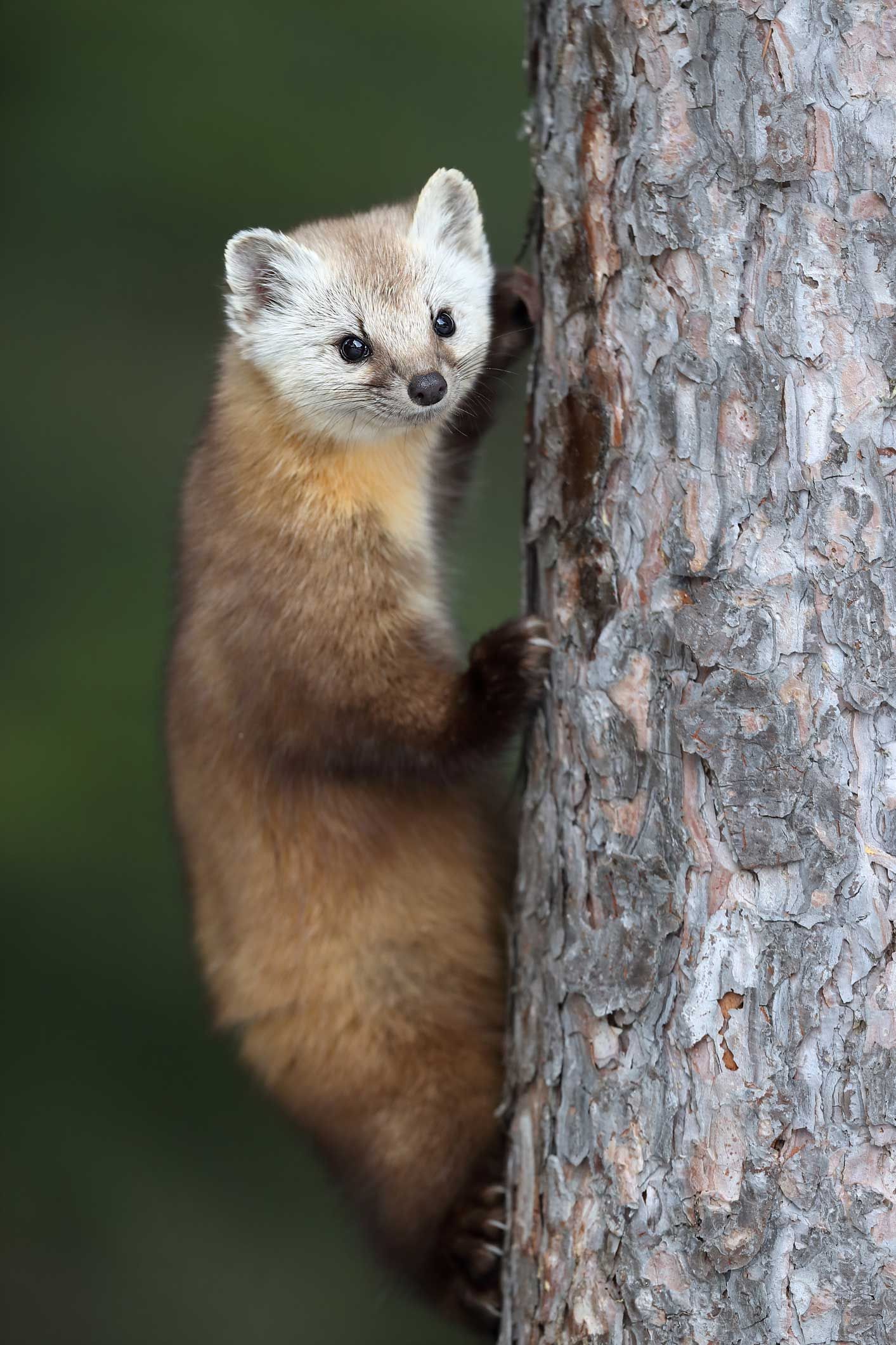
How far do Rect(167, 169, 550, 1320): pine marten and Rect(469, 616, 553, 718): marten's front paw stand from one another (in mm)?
16

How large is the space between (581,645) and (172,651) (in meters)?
1.10

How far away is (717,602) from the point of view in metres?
2.34

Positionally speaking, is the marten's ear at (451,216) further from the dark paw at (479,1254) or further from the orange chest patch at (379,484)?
the dark paw at (479,1254)

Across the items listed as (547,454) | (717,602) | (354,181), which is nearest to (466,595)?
(354,181)

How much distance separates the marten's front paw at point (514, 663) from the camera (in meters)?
2.73

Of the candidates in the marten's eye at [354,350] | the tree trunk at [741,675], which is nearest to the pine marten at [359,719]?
the marten's eye at [354,350]

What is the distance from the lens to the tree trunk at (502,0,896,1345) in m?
2.24

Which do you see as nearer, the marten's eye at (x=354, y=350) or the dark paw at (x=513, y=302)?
the marten's eye at (x=354, y=350)

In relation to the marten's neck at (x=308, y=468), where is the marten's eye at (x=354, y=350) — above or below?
above

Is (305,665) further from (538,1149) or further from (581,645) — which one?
(538,1149)

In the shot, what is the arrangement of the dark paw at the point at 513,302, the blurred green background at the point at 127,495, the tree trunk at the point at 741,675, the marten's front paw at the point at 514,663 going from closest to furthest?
the tree trunk at the point at 741,675, the marten's front paw at the point at 514,663, the dark paw at the point at 513,302, the blurred green background at the point at 127,495

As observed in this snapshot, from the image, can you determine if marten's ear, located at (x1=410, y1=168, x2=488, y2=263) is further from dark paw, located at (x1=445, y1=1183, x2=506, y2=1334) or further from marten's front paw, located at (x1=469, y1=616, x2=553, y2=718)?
dark paw, located at (x1=445, y1=1183, x2=506, y2=1334)

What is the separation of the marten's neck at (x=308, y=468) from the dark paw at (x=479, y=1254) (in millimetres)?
1311

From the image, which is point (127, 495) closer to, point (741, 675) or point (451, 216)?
point (451, 216)
